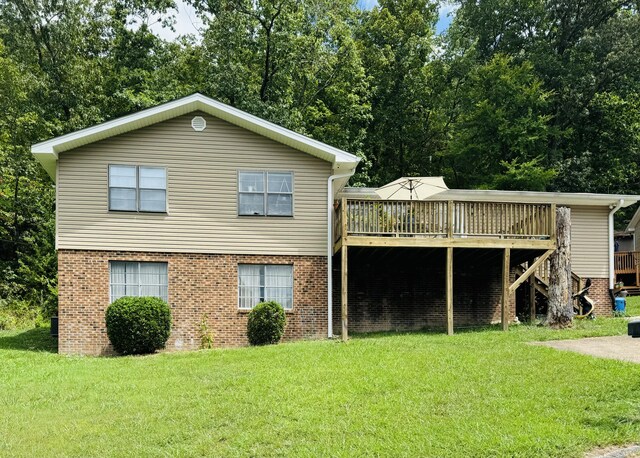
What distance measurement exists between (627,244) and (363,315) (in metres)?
20.3

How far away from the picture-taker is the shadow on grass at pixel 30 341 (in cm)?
1457

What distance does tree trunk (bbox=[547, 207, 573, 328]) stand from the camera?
14117 mm

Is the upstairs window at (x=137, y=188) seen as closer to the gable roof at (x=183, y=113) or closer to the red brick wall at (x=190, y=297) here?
the gable roof at (x=183, y=113)

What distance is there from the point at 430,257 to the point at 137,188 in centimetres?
809

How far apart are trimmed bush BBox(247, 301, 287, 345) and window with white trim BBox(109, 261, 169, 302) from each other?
231 cm

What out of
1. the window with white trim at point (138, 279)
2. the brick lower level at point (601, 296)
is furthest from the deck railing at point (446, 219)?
the brick lower level at point (601, 296)

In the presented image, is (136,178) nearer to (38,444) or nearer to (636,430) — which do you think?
(38,444)

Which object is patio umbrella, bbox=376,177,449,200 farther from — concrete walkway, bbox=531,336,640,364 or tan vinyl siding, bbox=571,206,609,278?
tan vinyl siding, bbox=571,206,609,278

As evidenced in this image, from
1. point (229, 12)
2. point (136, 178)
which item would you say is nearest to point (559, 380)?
point (136, 178)

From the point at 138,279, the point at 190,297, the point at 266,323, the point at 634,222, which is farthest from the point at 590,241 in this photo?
the point at 138,279

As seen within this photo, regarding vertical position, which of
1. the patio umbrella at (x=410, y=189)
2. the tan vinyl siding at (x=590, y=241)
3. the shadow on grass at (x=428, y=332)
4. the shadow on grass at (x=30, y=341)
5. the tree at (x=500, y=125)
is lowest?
the shadow on grass at (x=30, y=341)

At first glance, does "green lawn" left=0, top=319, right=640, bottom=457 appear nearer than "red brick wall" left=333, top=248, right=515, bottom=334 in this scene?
Yes

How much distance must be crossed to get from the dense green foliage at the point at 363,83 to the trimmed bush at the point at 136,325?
925 centimetres

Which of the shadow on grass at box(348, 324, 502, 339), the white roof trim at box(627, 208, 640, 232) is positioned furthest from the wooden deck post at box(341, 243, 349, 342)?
the white roof trim at box(627, 208, 640, 232)
